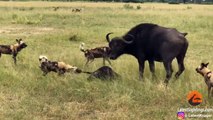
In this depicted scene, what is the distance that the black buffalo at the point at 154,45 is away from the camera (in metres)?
8.33

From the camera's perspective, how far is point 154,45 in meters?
8.73

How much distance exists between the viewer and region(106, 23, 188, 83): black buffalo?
8.33 meters

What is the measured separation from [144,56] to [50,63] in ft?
8.28

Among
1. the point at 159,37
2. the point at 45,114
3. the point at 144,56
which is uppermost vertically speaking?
the point at 159,37

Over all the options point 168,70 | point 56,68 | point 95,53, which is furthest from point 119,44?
point 95,53

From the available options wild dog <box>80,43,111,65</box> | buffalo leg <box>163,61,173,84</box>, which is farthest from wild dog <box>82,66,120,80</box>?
wild dog <box>80,43,111,65</box>

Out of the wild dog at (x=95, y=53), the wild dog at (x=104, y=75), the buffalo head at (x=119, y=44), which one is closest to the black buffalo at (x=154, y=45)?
the buffalo head at (x=119, y=44)

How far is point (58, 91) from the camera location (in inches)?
315

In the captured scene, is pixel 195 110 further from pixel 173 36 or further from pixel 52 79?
pixel 52 79

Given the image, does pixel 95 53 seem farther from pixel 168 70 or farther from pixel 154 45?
pixel 168 70

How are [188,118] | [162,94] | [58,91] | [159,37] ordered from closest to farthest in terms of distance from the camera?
[188,118]
[162,94]
[58,91]
[159,37]

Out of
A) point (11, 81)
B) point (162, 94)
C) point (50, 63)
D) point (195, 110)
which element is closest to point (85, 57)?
point (50, 63)

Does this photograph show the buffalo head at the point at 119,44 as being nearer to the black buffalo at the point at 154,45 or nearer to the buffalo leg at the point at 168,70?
the black buffalo at the point at 154,45

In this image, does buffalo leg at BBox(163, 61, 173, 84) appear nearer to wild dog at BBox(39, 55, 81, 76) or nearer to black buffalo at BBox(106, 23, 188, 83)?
black buffalo at BBox(106, 23, 188, 83)
